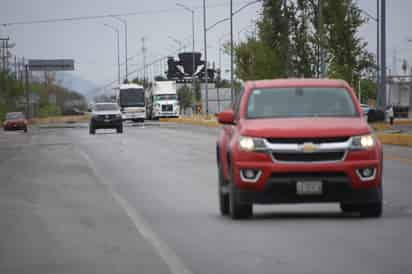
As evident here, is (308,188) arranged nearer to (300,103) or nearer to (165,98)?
(300,103)

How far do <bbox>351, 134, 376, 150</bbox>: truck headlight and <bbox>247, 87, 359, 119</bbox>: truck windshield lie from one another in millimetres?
862

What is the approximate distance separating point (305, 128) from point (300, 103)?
3.54 feet

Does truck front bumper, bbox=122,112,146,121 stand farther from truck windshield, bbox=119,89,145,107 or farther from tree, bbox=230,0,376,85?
tree, bbox=230,0,376,85

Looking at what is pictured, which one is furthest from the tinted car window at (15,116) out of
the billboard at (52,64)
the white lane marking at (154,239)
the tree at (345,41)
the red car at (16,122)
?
the billboard at (52,64)

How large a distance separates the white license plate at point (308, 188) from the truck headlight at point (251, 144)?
60cm

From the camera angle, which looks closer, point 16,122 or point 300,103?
point 300,103

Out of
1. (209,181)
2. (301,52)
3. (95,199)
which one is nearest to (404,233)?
(95,199)

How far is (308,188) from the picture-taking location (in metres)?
14.1

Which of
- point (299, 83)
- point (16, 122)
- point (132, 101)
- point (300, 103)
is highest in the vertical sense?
point (299, 83)

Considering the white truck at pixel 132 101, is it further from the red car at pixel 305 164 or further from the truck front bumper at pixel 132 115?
the red car at pixel 305 164

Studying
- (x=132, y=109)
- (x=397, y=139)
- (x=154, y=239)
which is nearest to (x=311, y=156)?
(x=154, y=239)

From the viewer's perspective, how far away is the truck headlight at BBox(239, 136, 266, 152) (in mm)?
14234

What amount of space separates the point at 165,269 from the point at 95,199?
9.10 meters

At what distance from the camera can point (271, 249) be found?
1172 cm
